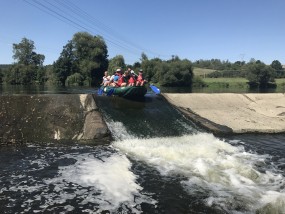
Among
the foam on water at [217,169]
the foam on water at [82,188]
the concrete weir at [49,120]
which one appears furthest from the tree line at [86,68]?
the foam on water at [82,188]

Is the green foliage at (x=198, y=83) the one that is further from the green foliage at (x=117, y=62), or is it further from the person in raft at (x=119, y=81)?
the person in raft at (x=119, y=81)

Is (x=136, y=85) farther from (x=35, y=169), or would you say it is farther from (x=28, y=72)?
(x=28, y=72)

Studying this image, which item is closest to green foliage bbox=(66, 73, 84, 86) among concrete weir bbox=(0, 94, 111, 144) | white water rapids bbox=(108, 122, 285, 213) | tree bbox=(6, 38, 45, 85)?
tree bbox=(6, 38, 45, 85)

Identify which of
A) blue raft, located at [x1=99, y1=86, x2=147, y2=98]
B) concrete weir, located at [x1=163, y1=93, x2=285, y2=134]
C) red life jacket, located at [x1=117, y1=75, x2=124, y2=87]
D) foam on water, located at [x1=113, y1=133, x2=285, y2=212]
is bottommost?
foam on water, located at [x1=113, y1=133, x2=285, y2=212]

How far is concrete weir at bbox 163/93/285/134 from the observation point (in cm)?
1920

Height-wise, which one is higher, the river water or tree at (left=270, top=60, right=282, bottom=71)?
tree at (left=270, top=60, right=282, bottom=71)

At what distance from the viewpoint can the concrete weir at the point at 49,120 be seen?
14.1 meters

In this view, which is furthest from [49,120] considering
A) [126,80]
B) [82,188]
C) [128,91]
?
[82,188]

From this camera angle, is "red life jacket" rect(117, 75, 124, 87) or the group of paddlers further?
"red life jacket" rect(117, 75, 124, 87)

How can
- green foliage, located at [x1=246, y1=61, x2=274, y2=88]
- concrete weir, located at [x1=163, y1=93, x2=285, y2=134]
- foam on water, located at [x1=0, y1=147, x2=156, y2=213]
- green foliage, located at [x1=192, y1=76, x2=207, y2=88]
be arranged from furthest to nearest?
green foliage, located at [x1=246, y1=61, x2=274, y2=88], green foliage, located at [x1=192, y1=76, x2=207, y2=88], concrete weir, located at [x1=163, y1=93, x2=285, y2=134], foam on water, located at [x1=0, y1=147, x2=156, y2=213]

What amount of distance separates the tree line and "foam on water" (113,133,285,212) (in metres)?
52.8

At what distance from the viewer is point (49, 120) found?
49.1ft

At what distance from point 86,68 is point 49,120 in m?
51.8

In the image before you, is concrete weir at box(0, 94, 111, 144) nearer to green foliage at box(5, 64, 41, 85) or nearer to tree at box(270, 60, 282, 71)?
green foliage at box(5, 64, 41, 85)
